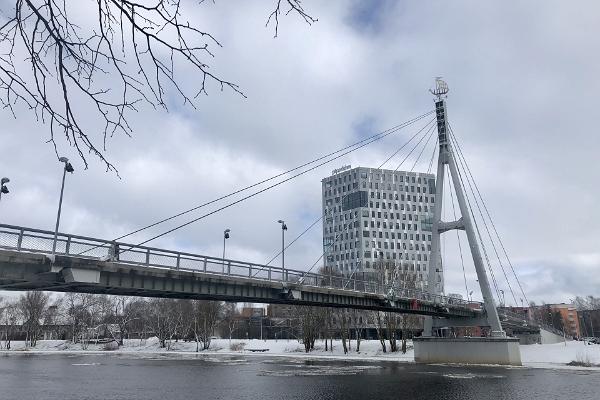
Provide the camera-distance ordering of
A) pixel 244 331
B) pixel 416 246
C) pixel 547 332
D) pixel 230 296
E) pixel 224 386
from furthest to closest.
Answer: pixel 416 246, pixel 244 331, pixel 547 332, pixel 230 296, pixel 224 386

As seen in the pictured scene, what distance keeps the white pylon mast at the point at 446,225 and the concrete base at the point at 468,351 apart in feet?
5.50

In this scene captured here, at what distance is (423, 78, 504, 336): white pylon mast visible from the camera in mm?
62062

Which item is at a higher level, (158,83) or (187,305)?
Result: (187,305)

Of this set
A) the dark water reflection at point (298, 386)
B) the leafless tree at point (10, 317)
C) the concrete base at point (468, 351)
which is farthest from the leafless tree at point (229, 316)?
the dark water reflection at point (298, 386)

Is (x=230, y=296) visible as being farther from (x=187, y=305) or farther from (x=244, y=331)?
(x=244, y=331)

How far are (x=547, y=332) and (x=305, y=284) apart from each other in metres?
91.1

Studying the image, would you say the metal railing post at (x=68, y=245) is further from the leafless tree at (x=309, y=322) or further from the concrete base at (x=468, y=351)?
the leafless tree at (x=309, y=322)

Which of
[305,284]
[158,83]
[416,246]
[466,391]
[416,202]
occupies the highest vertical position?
[416,202]

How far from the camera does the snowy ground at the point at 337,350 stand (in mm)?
70875

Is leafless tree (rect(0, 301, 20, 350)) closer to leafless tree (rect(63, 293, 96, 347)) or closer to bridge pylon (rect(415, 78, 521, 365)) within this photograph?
leafless tree (rect(63, 293, 96, 347))

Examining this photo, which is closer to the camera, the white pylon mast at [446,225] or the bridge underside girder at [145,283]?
the bridge underside girder at [145,283]

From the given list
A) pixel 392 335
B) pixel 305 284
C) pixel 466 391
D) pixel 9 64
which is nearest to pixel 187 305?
pixel 392 335

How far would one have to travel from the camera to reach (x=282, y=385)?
39281mm

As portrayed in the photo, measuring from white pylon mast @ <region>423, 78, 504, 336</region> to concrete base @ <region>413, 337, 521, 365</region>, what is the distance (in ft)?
5.50
